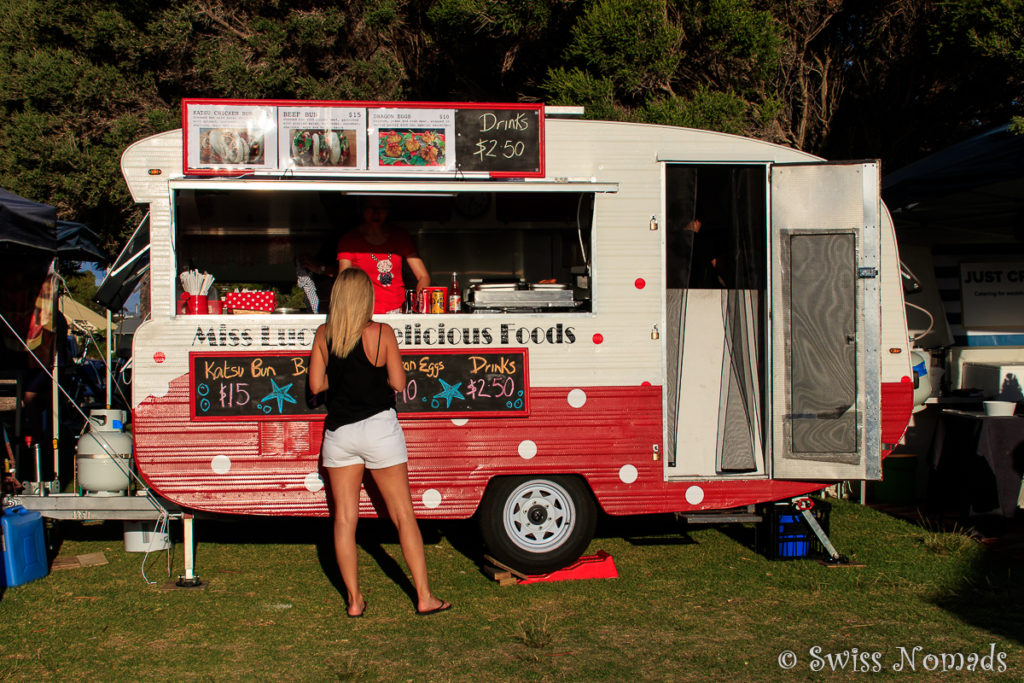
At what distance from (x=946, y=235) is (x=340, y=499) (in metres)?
6.60

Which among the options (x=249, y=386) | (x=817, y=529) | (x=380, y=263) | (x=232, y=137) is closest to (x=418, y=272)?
(x=380, y=263)

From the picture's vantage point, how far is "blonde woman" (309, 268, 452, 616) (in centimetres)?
468

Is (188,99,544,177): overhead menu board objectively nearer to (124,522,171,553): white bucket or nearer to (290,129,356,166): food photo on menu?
(290,129,356,166): food photo on menu

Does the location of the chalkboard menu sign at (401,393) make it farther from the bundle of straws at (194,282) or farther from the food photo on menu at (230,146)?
the food photo on menu at (230,146)

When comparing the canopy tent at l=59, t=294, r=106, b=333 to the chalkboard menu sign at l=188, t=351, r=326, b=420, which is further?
the canopy tent at l=59, t=294, r=106, b=333

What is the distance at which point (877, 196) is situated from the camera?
5531 mm

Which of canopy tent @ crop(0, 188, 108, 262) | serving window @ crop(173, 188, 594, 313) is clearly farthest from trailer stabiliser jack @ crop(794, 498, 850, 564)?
canopy tent @ crop(0, 188, 108, 262)

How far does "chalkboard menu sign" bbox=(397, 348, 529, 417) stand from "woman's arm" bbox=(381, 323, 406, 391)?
0.65 meters

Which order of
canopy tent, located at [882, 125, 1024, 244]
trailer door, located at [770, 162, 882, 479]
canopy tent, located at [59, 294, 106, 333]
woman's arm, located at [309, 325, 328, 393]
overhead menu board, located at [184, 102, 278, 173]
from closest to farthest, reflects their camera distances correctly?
woman's arm, located at [309, 325, 328, 393] → overhead menu board, located at [184, 102, 278, 173] → trailer door, located at [770, 162, 882, 479] → canopy tent, located at [882, 125, 1024, 244] → canopy tent, located at [59, 294, 106, 333]

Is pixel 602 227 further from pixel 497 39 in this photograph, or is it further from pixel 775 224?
pixel 497 39

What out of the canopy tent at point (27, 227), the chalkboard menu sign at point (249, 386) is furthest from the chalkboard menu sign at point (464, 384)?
the canopy tent at point (27, 227)

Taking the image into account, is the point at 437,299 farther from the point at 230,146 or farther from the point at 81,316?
the point at 81,316

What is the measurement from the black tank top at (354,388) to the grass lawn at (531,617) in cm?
115

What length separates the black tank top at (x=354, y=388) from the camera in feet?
15.3
